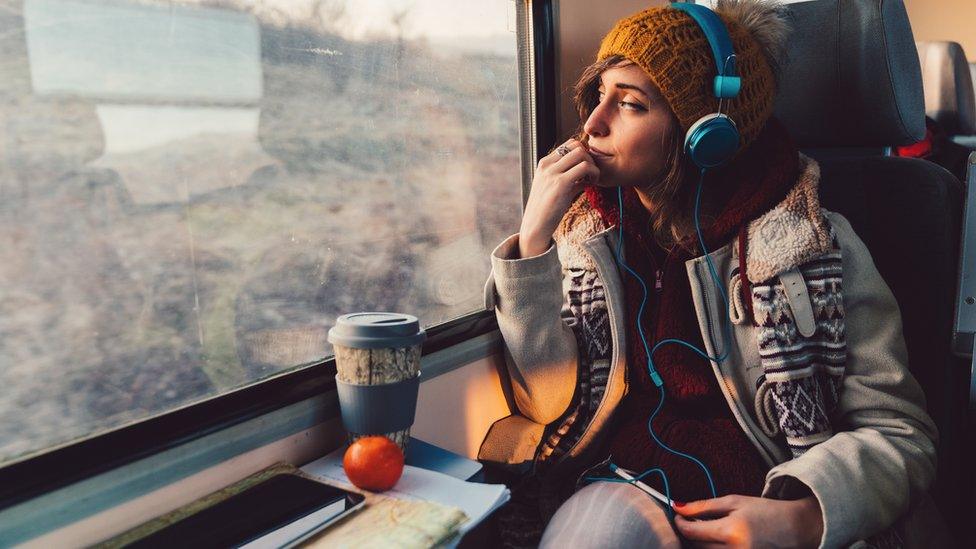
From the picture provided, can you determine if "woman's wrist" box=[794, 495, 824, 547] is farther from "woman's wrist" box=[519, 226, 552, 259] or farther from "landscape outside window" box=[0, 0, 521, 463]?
"landscape outside window" box=[0, 0, 521, 463]

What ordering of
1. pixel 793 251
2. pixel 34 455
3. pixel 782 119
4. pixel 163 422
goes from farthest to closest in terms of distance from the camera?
pixel 782 119 → pixel 793 251 → pixel 163 422 → pixel 34 455

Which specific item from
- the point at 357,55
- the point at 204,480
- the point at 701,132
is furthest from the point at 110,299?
the point at 701,132

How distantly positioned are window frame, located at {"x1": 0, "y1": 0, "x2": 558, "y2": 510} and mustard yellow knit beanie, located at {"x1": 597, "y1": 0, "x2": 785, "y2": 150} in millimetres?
348

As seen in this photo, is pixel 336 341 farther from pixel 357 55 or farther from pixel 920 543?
pixel 920 543

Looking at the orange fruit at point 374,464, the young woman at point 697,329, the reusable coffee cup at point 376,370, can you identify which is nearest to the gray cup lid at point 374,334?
the reusable coffee cup at point 376,370

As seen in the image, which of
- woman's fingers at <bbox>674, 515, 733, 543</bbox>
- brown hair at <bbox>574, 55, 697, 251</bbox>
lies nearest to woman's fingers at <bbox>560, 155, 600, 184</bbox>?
brown hair at <bbox>574, 55, 697, 251</bbox>

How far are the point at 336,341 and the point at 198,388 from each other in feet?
0.65

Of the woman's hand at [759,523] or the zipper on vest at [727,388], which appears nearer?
the woman's hand at [759,523]

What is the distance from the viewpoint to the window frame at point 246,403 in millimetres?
774

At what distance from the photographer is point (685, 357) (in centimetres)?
128

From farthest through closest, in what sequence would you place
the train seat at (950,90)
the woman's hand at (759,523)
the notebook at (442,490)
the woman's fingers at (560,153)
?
the train seat at (950,90)
the woman's fingers at (560,153)
the woman's hand at (759,523)
the notebook at (442,490)

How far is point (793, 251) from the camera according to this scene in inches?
45.3

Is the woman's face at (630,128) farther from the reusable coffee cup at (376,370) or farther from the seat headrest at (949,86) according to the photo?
the seat headrest at (949,86)

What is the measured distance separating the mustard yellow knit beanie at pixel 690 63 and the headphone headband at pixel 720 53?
0.04 feet
